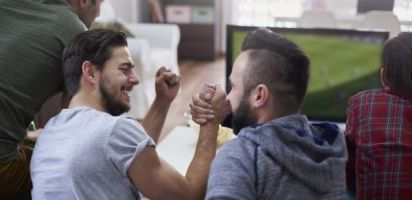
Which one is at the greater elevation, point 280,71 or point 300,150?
point 280,71

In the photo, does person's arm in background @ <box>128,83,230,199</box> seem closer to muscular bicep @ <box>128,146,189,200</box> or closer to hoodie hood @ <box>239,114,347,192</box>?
muscular bicep @ <box>128,146,189,200</box>

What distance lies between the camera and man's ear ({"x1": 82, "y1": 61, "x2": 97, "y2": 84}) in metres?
1.40

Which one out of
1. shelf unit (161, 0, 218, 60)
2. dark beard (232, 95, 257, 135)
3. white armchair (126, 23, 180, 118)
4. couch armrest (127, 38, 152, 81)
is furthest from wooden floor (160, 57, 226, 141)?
dark beard (232, 95, 257, 135)

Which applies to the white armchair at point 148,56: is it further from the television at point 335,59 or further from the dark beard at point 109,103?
the dark beard at point 109,103

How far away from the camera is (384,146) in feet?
4.95

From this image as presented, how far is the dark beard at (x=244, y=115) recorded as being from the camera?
46.6 inches

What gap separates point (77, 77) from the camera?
1.43m

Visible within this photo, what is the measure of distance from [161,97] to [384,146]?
2.36ft

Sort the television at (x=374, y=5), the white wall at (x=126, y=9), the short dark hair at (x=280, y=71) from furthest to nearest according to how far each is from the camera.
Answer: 1. the white wall at (x=126, y=9)
2. the television at (x=374, y=5)
3. the short dark hair at (x=280, y=71)

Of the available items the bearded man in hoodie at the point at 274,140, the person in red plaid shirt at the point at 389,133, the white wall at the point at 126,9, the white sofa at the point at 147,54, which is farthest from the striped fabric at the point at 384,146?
the white wall at the point at 126,9

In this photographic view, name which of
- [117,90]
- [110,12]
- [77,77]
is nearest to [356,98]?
[117,90]

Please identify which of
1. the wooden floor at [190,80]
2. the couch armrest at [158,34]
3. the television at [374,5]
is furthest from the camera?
the television at [374,5]

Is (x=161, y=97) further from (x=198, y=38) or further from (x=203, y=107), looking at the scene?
(x=198, y=38)

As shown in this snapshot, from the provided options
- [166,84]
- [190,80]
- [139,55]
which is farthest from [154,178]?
[190,80]
